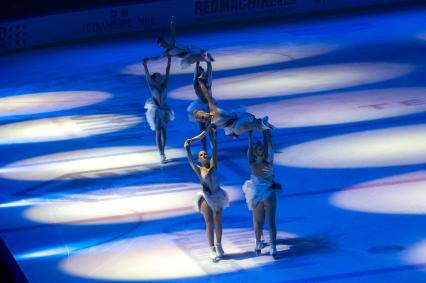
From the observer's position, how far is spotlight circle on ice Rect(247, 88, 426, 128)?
66.2 ft

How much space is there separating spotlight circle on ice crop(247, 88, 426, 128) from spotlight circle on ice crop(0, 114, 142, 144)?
265cm

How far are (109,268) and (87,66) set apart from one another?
16720mm

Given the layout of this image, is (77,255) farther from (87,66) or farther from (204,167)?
(87,66)

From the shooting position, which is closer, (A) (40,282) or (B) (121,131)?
(A) (40,282)

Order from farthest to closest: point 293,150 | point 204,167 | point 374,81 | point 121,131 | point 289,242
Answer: point 374,81
point 121,131
point 293,150
point 289,242
point 204,167

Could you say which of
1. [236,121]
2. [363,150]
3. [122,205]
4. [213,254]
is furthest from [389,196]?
[236,121]

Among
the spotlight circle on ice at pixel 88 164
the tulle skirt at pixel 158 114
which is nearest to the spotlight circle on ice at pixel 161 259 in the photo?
the tulle skirt at pixel 158 114

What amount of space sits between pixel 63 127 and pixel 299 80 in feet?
19.3

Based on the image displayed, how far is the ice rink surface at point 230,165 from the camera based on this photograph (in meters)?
12.5

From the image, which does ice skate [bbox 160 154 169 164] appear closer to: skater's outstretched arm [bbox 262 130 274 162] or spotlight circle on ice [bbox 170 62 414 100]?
spotlight circle on ice [bbox 170 62 414 100]

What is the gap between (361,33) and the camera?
3053cm

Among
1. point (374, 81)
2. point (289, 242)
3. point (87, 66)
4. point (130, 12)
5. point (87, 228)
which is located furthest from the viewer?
point (130, 12)

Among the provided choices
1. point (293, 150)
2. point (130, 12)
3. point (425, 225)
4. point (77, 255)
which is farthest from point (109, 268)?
point (130, 12)

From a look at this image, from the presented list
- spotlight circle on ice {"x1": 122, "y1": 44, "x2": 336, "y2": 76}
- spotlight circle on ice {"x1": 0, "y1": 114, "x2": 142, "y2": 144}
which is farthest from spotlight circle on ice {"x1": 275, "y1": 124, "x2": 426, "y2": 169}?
spotlight circle on ice {"x1": 122, "y1": 44, "x2": 336, "y2": 76}
